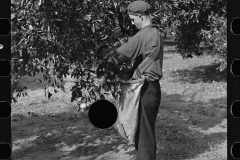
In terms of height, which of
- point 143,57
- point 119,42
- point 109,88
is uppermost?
point 119,42

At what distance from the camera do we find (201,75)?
57.8 ft

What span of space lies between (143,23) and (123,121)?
3.64 feet

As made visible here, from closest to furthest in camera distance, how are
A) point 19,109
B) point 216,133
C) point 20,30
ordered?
point 20,30 → point 216,133 → point 19,109

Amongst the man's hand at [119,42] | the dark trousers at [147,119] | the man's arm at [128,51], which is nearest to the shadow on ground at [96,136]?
the dark trousers at [147,119]

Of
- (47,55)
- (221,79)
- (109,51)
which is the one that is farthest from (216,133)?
(221,79)

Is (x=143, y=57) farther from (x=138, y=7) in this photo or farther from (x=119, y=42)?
(x=138, y=7)

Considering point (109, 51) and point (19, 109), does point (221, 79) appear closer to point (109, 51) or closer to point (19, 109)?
point (19, 109)

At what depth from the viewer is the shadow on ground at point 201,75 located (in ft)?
53.6

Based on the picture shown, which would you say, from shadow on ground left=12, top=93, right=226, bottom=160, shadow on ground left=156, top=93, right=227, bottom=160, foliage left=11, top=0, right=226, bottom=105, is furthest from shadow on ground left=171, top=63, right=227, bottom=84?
foliage left=11, top=0, right=226, bottom=105

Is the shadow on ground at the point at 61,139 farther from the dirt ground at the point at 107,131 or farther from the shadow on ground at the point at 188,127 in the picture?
the shadow on ground at the point at 188,127

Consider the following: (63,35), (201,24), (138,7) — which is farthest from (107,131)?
(201,24)

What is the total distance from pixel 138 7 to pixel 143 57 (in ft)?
1.85

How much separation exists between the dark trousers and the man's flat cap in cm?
79

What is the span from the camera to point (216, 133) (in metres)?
8.29
